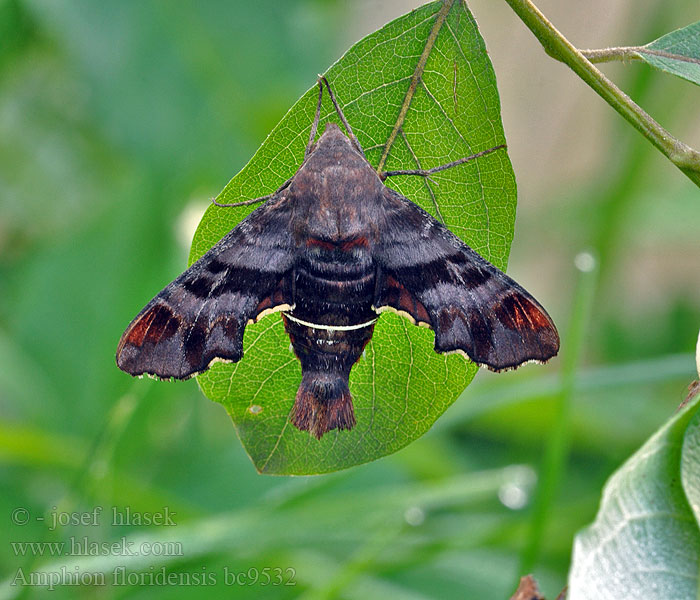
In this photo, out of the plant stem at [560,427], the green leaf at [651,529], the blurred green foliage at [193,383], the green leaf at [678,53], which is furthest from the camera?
the blurred green foliage at [193,383]

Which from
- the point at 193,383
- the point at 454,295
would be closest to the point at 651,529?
the point at 454,295

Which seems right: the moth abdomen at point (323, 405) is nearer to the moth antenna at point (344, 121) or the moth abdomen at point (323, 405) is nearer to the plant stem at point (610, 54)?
the moth antenna at point (344, 121)

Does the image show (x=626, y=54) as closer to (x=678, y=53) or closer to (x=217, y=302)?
(x=678, y=53)

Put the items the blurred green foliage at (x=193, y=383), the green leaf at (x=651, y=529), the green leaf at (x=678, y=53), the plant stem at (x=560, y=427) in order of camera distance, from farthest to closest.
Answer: the blurred green foliage at (x=193, y=383) → the plant stem at (x=560, y=427) → the green leaf at (x=678, y=53) → the green leaf at (x=651, y=529)

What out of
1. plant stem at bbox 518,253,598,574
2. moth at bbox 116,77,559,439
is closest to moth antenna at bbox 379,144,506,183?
moth at bbox 116,77,559,439

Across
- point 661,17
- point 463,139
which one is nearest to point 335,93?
point 463,139

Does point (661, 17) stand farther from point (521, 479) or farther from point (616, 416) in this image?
point (521, 479)

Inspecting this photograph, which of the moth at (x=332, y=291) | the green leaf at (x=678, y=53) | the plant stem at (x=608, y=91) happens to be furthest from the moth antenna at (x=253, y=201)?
the green leaf at (x=678, y=53)
